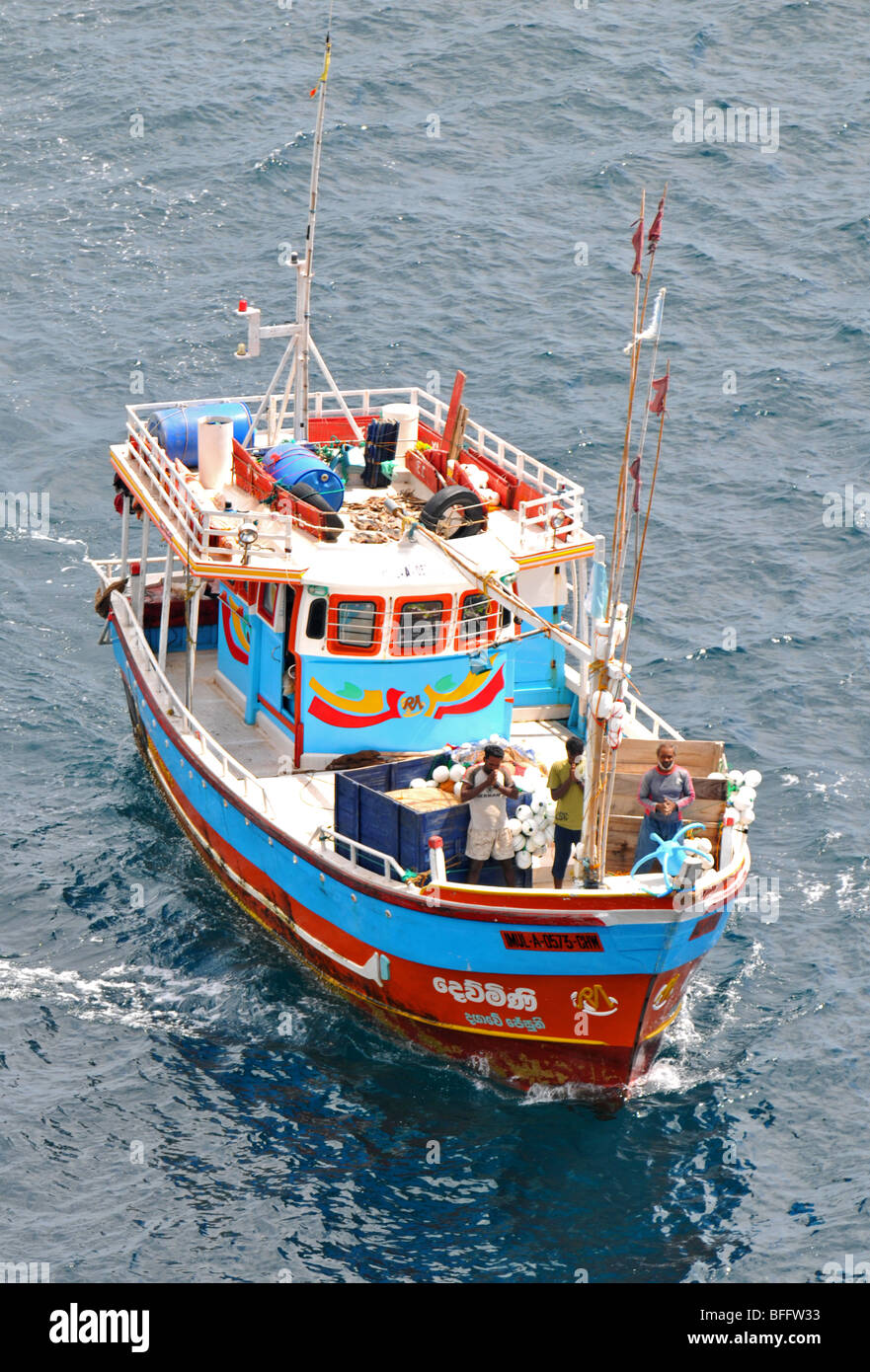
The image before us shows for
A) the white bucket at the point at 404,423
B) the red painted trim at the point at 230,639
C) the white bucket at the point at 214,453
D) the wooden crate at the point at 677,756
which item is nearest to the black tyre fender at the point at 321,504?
the white bucket at the point at 214,453

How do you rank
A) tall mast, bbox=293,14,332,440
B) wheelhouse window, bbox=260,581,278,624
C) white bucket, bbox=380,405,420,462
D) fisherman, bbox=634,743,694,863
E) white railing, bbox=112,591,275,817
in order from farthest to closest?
white bucket, bbox=380,405,420,462 → tall mast, bbox=293,14,332,440 → wheelhouse window, bbox=260,581,278,624 → white railing, bbox=112,591,275,817 → fisherman, bbox=634,743,694,863

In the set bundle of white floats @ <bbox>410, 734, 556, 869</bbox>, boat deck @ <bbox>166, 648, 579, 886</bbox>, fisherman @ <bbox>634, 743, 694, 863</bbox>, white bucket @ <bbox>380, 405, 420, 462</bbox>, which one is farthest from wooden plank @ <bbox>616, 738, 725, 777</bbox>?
white bucket @ <bbox>380, 405, 420, 462</bbox>

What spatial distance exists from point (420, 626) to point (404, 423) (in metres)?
5.29

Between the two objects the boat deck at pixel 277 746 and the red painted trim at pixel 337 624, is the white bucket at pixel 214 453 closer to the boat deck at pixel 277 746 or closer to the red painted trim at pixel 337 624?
the boat deck at pixel 277 746

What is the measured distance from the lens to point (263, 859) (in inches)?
1116

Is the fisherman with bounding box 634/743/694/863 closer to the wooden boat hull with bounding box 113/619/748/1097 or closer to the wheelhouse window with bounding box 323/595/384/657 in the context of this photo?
the wooden boat hull with bounding box 113/619/748/1097

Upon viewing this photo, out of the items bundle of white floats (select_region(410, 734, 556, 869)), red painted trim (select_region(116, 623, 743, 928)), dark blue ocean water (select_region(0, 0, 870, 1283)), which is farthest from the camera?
bundle of white floats (select_region(410, 734, 556, 869))

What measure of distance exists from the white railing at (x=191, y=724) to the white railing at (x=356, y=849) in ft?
3.82

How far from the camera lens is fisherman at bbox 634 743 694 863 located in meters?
25.2

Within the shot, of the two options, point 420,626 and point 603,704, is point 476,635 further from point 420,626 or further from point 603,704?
point 603,704

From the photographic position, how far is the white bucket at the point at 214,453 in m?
30.7

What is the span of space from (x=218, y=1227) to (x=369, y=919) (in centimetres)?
470

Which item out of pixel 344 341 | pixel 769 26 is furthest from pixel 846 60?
pixel 344 341

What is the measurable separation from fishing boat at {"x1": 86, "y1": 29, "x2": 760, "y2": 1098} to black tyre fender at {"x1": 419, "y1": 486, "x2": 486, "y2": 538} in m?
0.04
